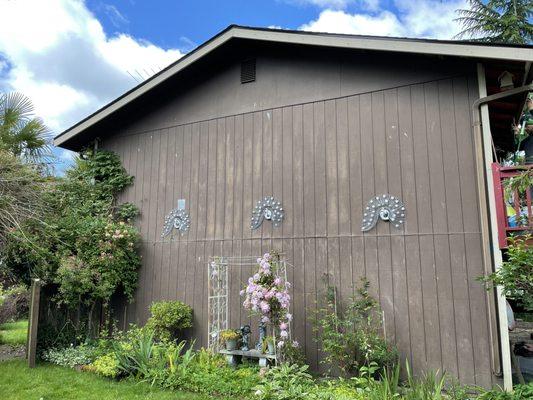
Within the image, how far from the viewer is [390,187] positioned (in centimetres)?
554

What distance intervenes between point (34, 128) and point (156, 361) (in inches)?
233

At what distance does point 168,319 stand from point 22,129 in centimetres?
538

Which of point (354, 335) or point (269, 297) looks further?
point (269, 297)

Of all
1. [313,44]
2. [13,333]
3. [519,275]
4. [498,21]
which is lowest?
[13,333]

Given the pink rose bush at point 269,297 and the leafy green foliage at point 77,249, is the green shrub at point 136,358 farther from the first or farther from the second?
the pink rose bush at point 269,297

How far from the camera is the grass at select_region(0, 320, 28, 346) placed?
786cm

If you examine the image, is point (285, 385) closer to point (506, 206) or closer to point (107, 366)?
point (107, 366)

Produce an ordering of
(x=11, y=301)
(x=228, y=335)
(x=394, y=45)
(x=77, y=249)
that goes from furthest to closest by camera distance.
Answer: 1. (x=11, y=301)
2. (x=77, y=249)
3. (x=228, y=335)
4. (x=394, y=45)

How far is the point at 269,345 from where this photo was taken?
537cm

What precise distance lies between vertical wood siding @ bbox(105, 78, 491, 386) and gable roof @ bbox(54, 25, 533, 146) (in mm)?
521

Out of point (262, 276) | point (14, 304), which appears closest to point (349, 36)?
point (262, 276)

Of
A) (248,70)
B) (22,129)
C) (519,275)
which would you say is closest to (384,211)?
(519,275)

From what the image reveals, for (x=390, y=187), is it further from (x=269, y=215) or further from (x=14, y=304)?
(x=14, y=304)

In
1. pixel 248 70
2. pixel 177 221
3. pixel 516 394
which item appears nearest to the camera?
pixel 516 394
